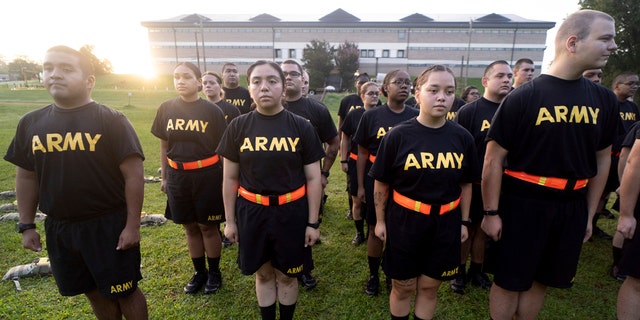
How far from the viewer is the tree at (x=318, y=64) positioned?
44.2 meters

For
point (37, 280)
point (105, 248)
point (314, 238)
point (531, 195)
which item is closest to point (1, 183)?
point (37, 280)

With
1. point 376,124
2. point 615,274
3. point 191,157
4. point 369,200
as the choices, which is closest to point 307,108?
point 376,124

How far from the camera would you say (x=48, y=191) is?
2367 millimetres

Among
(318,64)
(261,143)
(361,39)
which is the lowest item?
(261,143)

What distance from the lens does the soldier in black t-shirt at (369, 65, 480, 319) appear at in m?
2.46

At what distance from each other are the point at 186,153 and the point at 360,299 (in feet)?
8.11

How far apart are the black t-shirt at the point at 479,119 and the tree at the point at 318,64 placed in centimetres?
4101

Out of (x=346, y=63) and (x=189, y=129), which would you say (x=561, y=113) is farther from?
(x=346, y=63)

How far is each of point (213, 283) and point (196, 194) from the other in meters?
1.07

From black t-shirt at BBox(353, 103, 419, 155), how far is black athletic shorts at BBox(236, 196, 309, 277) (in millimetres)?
1382

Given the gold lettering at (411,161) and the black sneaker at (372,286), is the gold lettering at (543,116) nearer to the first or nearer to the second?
the gold lettering at (411,161)

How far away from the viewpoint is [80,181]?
7.70 ft

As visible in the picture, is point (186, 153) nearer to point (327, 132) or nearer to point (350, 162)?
point (327, 132)

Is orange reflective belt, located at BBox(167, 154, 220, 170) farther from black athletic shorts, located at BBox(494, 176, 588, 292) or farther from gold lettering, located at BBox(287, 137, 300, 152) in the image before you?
black athletic shorts, located at BBox(494, 176, 588, 292)
